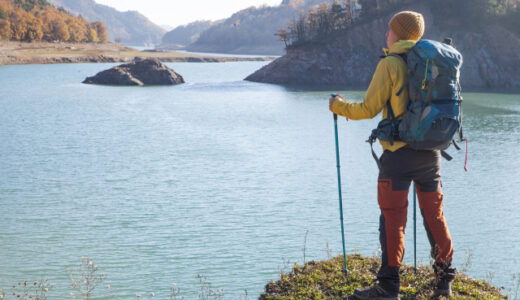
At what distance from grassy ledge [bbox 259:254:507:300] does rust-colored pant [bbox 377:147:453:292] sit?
0.41 m

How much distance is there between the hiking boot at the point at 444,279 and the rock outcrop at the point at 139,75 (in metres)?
51.0

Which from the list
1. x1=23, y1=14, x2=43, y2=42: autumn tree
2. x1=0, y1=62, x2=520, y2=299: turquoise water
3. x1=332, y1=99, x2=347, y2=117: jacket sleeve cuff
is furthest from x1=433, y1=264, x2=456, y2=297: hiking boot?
x1=23, y1=14, x2=43, y2=42: autumn tree

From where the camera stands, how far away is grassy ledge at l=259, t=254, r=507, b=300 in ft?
14.8

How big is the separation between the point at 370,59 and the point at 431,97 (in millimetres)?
58856

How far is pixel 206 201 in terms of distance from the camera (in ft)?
38.7

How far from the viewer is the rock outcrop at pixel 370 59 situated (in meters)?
53.3

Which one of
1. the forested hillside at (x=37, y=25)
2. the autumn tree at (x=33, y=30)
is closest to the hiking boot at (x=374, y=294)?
the forested hillside at (x=37, y=25)

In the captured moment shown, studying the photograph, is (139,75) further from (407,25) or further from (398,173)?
(398,173)

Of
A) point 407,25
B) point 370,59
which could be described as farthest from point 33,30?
point 407,25

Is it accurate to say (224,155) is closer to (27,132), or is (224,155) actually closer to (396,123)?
(27,132)

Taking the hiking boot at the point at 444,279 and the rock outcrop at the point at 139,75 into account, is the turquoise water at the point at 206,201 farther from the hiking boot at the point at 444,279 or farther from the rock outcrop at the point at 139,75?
the rock outcrop at the point at 139,75

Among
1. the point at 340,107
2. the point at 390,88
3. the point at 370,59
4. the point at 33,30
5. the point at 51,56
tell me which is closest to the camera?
the point at 390,88

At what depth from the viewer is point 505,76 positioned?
52.7m

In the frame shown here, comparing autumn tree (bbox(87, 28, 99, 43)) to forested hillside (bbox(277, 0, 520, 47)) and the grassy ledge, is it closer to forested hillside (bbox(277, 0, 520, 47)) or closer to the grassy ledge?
forested hillside (bbox(277, 0, 520, 47))
